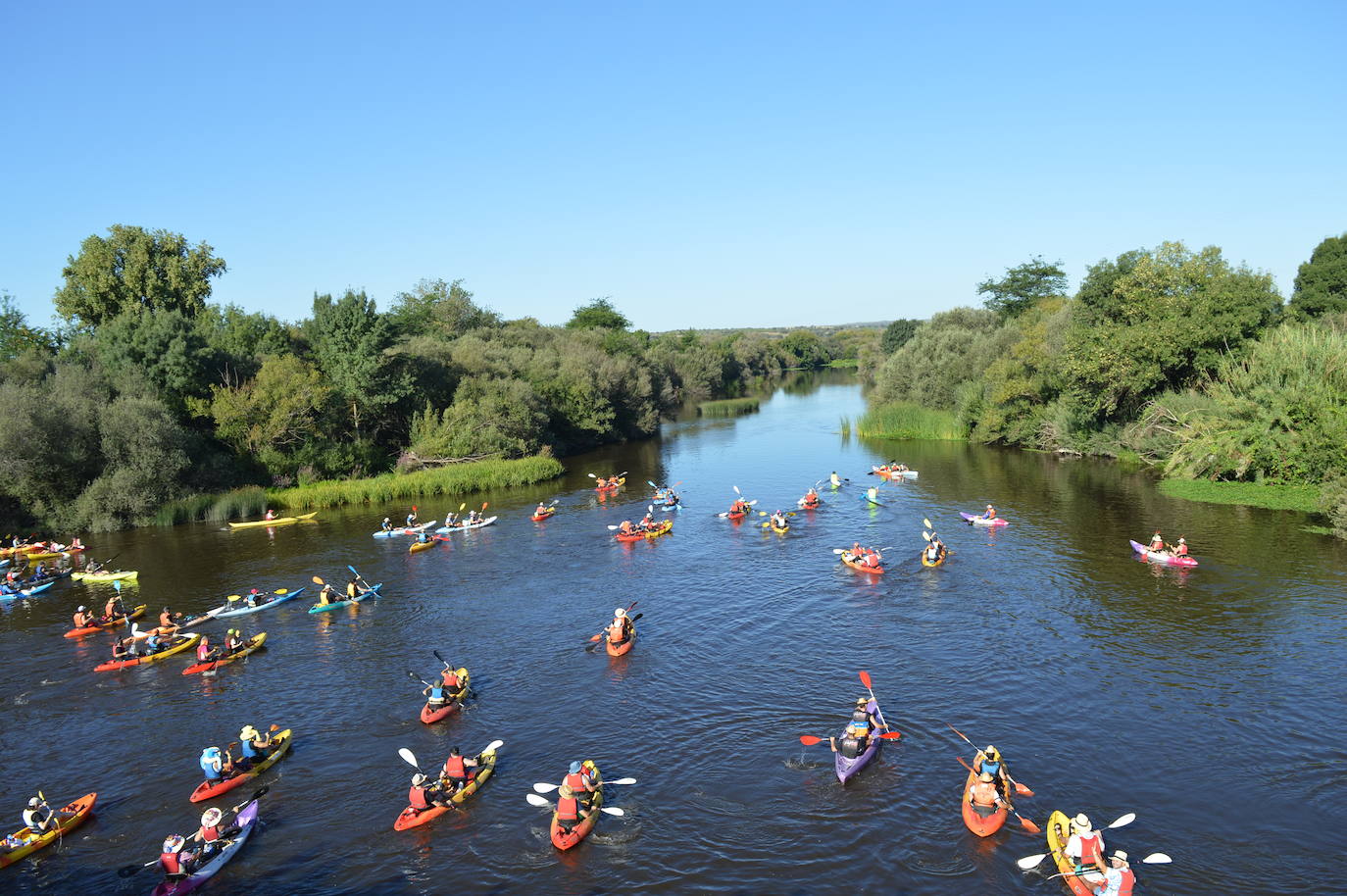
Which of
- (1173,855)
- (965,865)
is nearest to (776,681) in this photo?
(965,865)

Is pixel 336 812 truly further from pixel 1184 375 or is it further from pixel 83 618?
pixel 1184 375

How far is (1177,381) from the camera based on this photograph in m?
56.2

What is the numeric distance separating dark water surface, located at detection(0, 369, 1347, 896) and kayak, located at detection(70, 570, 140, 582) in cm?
63

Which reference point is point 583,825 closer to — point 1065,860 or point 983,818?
point 983,818

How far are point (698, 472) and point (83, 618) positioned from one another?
40720mm

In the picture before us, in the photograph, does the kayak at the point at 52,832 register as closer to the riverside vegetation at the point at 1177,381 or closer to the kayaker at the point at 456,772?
the kayaker at the point at 456,772

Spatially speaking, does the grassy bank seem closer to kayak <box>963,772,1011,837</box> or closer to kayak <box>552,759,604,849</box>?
kayak <box>552,759,604,849</box>

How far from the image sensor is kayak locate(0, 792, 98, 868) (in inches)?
703

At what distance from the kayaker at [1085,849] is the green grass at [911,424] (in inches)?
2459

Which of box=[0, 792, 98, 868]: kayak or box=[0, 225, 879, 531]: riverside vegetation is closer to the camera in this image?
box=[0, 792, 98, 868]: kayak

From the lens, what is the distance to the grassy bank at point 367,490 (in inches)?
2021

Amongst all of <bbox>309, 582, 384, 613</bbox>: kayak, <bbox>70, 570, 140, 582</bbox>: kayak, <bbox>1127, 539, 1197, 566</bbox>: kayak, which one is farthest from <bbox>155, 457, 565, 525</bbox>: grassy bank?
<bbox>1127, 539, 1197, 566</bbox>: kayak

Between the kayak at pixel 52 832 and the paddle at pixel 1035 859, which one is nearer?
the paddle at pixel 1035 859

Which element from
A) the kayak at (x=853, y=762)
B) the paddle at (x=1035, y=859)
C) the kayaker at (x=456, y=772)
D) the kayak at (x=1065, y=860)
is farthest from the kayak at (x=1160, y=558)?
the kayaker at (x=456, y=772)
